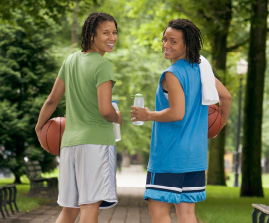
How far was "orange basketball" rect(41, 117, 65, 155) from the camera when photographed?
5586 mm

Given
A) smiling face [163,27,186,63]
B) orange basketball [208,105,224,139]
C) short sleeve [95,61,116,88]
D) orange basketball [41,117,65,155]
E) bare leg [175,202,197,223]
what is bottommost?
bare leg [175,202,197,223]

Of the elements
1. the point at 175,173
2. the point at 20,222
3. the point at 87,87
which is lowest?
the point at 20,222

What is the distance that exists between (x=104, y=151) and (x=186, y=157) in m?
0.65

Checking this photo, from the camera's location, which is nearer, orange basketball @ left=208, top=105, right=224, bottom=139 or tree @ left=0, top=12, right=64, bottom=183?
orange basketball @ left=208, top=105, right=224, bottom=139

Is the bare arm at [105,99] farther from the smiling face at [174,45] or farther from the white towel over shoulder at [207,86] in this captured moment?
the white towel over shoulder at [207,86]

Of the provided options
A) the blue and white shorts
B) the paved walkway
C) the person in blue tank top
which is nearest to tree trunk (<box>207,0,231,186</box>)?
the paved walkway

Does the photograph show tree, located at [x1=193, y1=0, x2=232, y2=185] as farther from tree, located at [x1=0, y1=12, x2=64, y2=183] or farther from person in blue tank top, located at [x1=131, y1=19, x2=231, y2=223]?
person in blue tank top, located at [x1=131, y1=19, x2=231, y2=223]

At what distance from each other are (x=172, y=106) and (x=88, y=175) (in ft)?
2.84

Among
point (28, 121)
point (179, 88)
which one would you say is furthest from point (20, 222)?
point (28, 121)

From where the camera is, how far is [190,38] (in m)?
5.06

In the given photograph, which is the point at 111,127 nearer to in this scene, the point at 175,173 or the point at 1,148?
the point at 175,173

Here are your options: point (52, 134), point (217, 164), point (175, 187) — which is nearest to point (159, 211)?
point (175, 187)

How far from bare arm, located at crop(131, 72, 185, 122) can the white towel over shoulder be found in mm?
225

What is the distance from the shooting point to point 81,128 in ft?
16.9
